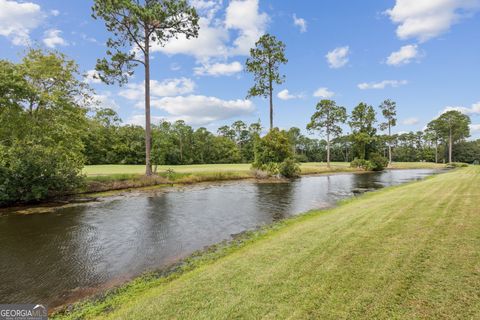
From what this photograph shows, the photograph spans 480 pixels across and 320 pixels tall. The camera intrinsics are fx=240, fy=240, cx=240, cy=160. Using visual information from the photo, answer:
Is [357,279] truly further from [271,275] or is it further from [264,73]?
[264,73]

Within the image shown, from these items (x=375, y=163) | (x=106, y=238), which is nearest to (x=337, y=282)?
(x=106, y=238)

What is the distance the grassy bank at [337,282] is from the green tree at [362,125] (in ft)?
144

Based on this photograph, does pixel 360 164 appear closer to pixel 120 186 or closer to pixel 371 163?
pixel 371 163

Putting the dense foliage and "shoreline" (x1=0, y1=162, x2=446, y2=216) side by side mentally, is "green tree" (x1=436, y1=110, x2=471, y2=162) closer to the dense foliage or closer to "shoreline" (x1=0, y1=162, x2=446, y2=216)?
"shoreline" (x1=0, y1=162, x2=446, y2=216)

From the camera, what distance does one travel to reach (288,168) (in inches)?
1153

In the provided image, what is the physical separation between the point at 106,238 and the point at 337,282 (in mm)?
7616

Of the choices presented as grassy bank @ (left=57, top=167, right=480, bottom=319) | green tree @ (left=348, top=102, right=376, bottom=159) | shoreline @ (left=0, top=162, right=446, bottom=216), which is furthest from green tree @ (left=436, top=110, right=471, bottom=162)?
grassy bank @ (left=57, top=167, right=480, bottom=319)

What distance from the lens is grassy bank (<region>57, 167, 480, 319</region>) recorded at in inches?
117

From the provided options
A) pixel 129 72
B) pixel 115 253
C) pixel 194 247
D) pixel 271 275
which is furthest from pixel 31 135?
pixel 271 275

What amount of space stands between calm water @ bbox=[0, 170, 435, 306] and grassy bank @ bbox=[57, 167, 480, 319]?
4.17 feet

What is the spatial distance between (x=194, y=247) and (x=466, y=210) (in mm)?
7705

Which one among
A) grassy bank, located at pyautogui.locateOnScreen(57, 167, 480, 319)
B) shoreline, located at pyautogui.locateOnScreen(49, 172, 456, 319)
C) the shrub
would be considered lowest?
shoreline, located at pyautogui.locateOnScreen(49, 172, 456, 319)

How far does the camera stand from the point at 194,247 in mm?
7238

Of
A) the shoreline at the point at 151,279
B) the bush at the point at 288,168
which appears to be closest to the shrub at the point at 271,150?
the bush at the point at 288,168
